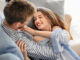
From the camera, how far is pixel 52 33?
45.6 inches

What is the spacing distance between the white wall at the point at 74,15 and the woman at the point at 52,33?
0.92 ft

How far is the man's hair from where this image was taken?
3.11 feet

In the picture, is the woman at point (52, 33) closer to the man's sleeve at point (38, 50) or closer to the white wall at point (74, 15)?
the man's sleeve at point (38, 50)

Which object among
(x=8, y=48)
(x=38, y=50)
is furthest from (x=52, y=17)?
(x=8, y=48)

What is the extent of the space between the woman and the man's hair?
0.17 metres

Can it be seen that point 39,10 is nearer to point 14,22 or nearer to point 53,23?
point 53,23

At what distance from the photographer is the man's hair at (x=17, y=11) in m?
0.95

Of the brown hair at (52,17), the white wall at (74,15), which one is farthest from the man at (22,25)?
the white wall at (74,15)

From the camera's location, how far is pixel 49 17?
125 cm

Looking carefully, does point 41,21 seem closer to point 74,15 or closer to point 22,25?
point 22,25

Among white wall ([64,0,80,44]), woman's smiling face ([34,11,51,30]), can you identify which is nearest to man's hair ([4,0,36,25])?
woman's smiling face ([34,11,51,30])

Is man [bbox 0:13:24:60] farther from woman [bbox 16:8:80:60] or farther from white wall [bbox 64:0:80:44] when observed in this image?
white wall [bbox 64:0:80:44]

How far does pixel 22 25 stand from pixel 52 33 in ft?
0.77

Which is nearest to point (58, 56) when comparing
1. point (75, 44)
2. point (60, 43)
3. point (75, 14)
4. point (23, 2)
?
point (60, 43)
